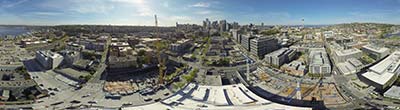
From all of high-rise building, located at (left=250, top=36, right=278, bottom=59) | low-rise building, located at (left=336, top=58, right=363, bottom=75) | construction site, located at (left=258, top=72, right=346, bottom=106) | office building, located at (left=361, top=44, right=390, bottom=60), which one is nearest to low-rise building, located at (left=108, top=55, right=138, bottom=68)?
construction site, located at (left=258, top=72, right=346, bottom=106)

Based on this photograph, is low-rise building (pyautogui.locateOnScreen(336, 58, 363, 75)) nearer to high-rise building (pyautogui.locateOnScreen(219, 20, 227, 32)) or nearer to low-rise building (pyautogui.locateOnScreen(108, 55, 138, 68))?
low-rise building (pyautogui.locateOnScreen(108, 55, 138, 68))

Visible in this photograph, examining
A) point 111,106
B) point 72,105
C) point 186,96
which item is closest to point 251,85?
point 186,96

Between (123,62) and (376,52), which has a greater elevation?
(376,52)

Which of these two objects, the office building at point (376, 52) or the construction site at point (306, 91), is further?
the office building at point (376, 52)

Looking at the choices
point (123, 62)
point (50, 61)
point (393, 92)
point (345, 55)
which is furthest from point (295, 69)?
point (50, 61)

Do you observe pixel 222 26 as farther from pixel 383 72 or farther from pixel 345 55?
pixel 383 72

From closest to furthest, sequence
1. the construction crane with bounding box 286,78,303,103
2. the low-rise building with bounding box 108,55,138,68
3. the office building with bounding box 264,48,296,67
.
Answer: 1. the construction crane with bounding box 286,78,303,103
2. the low-rise building with bounding box 108,55,138,68
3. the office building with bounding box 264,48,296,67

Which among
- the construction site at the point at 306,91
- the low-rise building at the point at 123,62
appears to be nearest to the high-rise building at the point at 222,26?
the low-rise building at the point at 123,62

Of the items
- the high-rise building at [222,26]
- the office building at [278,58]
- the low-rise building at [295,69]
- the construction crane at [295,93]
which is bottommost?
the construction crane at [295,93]

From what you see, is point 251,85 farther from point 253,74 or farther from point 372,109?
point 372,109

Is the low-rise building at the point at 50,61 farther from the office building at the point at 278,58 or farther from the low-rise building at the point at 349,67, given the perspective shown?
the low-rise building at the point at 349,67

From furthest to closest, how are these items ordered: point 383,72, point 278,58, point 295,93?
1. point 278,58
2. point 383,72
3. point 295,93
